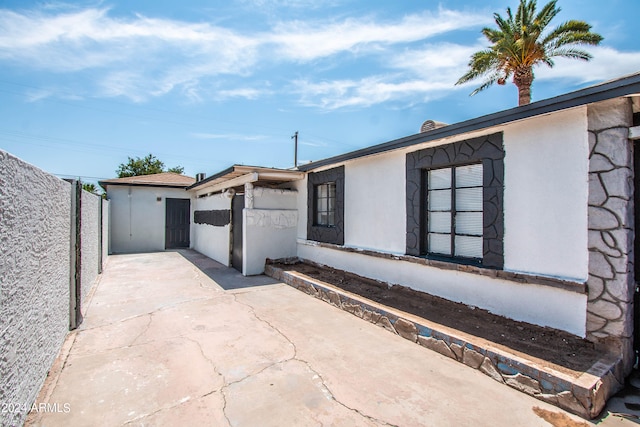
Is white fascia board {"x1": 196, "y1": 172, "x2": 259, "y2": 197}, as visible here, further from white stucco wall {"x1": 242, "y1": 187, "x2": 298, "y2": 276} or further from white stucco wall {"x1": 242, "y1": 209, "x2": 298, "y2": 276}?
white stucco wall {"x1": 242, "y1": 209, "x2": 298, "y2": 276}

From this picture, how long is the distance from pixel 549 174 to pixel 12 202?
5.40m

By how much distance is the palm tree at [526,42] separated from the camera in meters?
11.5

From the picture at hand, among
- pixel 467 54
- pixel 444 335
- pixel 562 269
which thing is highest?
pixel 467 54

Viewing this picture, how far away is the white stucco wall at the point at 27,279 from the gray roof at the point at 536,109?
16.1ft

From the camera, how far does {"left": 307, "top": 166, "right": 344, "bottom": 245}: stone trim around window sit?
7305 millimetres

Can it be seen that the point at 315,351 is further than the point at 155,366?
Yes

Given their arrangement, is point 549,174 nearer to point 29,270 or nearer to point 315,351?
point 315,351

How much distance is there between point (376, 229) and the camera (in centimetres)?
635

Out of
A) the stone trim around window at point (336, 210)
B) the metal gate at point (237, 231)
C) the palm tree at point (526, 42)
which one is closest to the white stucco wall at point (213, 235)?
the metal gate at point (237, 231)

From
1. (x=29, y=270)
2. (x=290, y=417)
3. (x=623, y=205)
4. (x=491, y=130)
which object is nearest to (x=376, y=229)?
(x=491, y=130)

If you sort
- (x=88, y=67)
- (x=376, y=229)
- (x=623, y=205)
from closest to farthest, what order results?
(x=623, y=205) → (x=376, y=229) → (x=88, y=67)

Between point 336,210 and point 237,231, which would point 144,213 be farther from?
point 336,210

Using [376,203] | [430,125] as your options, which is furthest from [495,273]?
[430,125]

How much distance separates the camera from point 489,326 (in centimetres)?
394
